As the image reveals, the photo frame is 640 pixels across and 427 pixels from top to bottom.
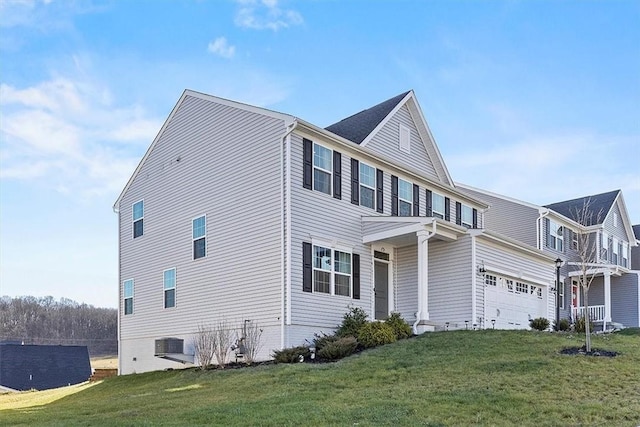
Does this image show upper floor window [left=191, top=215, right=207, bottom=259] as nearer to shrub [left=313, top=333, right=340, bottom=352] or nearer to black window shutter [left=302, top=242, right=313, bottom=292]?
black window shutter [left=302, top=242, right=313, bottom=292]

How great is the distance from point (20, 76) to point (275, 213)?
828 cm

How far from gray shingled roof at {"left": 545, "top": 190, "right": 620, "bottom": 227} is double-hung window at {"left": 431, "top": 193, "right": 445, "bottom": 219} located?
12196 millimetres

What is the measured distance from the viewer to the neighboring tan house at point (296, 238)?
15.3 m

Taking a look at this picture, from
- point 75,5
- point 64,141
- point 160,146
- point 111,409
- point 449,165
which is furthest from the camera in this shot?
point 449,165

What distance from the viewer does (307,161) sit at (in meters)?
15.8

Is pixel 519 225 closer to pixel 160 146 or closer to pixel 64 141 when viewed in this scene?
pixel 160 146

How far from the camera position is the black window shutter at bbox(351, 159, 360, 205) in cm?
1714

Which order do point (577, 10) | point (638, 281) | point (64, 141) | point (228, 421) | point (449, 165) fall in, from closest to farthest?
point (228, 421)
point (577, 10)
point (64, 141)
point (449, 165)
point (638, 281)

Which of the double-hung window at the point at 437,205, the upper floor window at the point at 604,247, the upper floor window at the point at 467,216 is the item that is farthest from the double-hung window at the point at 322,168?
the upper floor window at the point at 604,247

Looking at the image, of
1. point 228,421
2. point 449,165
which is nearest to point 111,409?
point 228,421

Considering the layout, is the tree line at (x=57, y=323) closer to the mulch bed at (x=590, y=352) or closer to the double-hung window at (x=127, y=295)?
the double-hung window at (x=127, y=295)

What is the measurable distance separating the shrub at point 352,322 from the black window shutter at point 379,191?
3.35 m

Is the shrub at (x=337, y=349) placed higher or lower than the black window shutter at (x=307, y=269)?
lower

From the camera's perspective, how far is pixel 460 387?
938 centimetres
